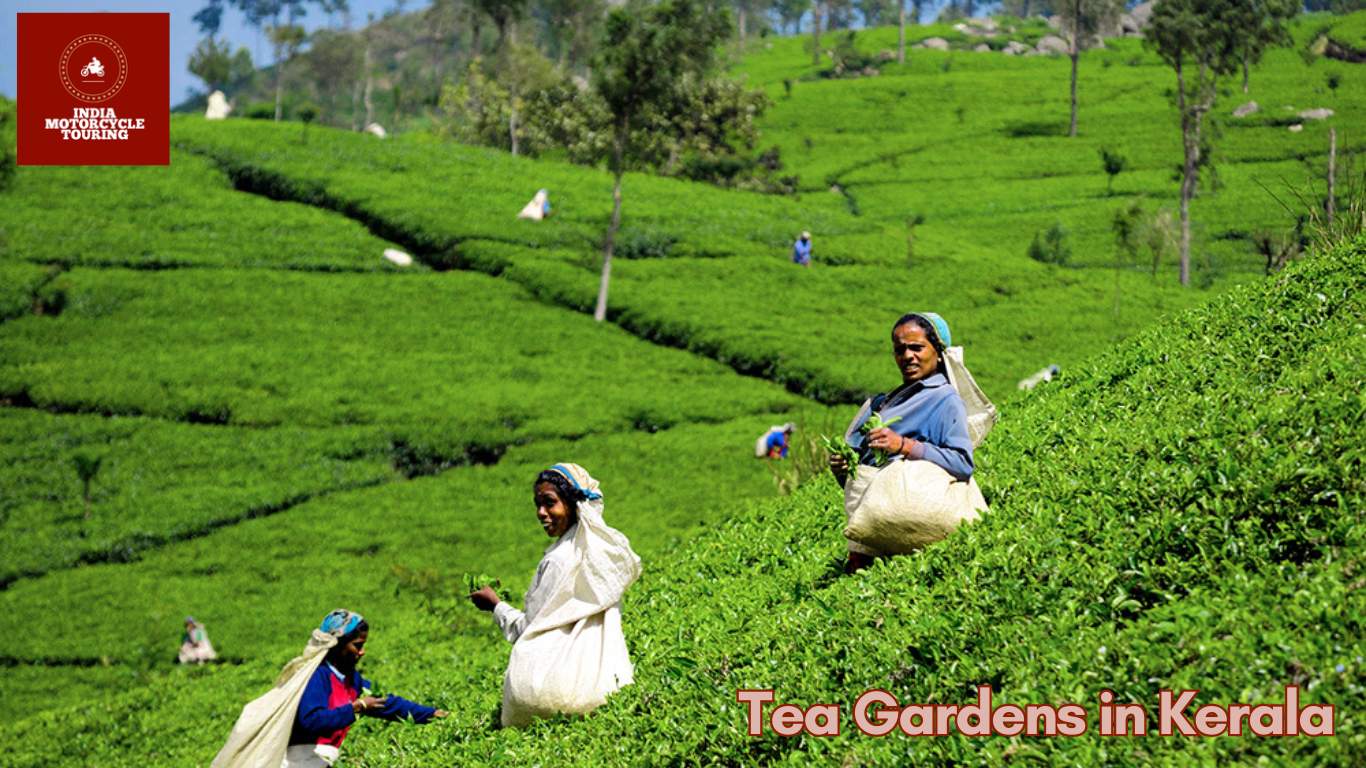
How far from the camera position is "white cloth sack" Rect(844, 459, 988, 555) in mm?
6195

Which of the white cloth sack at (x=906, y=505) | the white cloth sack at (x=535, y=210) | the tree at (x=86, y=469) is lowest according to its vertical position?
the tree at (x=86, y=469)

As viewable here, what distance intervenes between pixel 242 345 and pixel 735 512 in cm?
2222

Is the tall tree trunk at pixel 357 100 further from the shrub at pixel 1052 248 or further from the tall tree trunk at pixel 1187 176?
the tall tree trunk at pixel 1187 176

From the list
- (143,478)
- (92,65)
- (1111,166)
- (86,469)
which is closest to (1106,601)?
(86,469)

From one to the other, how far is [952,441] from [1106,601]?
1494mm

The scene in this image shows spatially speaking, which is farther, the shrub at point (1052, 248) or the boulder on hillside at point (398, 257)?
the shrub at point (1052, 248)

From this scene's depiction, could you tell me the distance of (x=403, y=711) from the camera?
772 cm

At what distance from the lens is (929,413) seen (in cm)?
633

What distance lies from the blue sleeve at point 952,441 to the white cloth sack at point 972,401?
13.4 inches

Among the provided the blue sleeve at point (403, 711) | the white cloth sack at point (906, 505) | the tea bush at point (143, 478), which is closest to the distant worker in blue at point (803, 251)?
the tea bush at point (143, 478)

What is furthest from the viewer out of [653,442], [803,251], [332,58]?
[332,58]

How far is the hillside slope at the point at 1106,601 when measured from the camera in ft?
13.9

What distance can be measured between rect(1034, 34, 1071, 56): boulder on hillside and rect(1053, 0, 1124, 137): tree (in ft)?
4.29

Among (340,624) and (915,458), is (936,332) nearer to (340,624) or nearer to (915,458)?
(915,458)
